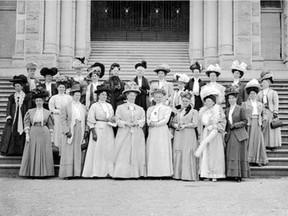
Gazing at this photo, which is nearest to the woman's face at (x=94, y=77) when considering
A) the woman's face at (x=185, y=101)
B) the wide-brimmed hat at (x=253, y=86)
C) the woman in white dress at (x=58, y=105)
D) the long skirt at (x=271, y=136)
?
the woman in white dress at (x=58, y=105)

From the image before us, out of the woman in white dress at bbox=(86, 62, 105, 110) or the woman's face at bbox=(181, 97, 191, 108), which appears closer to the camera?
the woman's face at bbox=(181, 97, 191, 108)

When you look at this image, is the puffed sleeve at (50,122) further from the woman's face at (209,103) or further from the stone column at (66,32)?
the stone column at (66,32)

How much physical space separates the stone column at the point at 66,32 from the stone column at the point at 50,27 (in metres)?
0.46

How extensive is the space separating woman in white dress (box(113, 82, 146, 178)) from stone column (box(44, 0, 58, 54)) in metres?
7.41

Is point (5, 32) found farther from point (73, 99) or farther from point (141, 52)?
point (73, 99)

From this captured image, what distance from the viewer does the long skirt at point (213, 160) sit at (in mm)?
10172

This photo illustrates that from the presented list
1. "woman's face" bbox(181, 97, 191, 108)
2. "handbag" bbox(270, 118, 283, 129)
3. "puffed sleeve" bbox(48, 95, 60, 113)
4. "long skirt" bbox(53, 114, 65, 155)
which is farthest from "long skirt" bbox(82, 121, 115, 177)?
"handbag" bbox(270, 118, 283, 129)

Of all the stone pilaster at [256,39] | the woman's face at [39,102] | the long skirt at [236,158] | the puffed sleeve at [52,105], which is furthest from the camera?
the stone pilaster at [256,39]

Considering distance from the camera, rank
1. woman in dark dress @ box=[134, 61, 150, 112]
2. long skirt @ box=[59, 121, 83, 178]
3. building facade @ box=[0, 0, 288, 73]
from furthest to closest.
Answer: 1. building facade @ box=[0, 0, 288, 73]
2. woman in dark dress @ box=[134, 61, 150, 112]
3. long skirt @ box=[59, 121, 83, 178]

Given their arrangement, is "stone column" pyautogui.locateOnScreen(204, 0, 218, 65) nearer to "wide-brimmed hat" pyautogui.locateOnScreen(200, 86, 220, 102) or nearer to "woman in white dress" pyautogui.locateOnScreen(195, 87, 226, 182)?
"wide-brimmed hat" pyautogui.locateOnScreen(200, 86, 220, 102)

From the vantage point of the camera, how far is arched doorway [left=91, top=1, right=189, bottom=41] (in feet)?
72.8

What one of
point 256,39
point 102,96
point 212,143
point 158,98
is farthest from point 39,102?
point 256,39

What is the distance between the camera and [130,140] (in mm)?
10492

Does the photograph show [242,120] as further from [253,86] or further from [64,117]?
[64,117]
